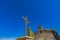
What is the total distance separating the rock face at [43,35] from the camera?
44.8ft

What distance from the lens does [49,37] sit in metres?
13.7

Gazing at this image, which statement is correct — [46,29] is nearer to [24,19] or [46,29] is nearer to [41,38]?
[41,38]

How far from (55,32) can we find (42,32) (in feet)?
4.38

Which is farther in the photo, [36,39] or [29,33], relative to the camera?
[36,39]

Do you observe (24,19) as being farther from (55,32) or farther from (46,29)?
(55,32)

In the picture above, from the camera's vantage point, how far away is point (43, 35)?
13.9 m

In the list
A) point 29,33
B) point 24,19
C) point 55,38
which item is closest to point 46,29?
point 55,38

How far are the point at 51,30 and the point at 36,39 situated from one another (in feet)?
5.70

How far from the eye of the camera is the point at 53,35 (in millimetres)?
13984

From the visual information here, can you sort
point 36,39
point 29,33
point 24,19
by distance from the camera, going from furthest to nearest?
point 36,39 → point 29,33 → point 24,19

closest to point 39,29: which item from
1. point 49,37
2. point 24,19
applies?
Result: point 49,37

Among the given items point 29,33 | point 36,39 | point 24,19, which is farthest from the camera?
point 36,39

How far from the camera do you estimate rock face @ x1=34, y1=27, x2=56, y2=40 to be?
538 inches

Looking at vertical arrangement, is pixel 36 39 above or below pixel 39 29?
below
